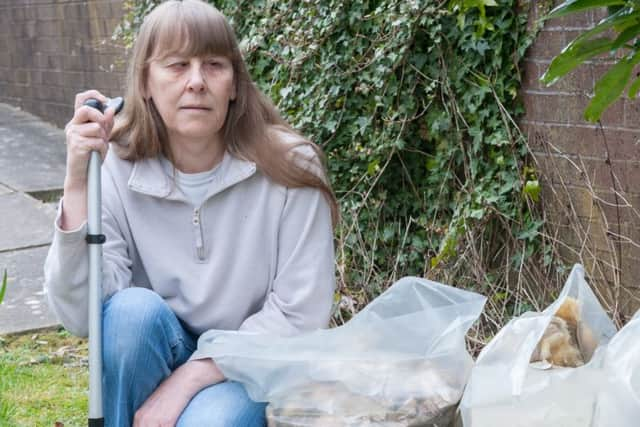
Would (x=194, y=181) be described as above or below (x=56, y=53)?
above

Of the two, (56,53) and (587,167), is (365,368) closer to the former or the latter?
(587,167)

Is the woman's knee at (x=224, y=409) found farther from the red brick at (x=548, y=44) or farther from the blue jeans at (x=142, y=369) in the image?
the red brick at (x=548, y=44)

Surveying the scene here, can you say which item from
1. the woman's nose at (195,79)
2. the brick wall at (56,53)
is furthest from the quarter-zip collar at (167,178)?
the brick wall at (56,53)

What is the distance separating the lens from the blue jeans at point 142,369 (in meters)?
2.64

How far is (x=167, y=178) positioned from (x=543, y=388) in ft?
3.96

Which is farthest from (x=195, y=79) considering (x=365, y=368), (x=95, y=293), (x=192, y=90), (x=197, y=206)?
(x=365, y=368)

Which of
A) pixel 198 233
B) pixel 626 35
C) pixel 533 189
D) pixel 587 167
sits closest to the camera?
pixel 626 35


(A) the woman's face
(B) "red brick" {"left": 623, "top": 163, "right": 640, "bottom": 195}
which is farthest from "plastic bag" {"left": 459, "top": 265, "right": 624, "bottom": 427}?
(B) "red brick" {"left": 623, "top": 163, "right": 640, "bottom": 195}

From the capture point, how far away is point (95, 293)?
266 centimetres

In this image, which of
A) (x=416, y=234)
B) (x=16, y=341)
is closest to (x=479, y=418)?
(x=416, y=234)

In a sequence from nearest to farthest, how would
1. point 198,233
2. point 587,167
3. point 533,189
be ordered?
point 198,233 < point 587,167 < point 533,189

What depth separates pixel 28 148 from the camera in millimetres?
8797

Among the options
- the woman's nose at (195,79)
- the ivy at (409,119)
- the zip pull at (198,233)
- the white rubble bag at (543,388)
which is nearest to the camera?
the white rubble bag at (543,388)

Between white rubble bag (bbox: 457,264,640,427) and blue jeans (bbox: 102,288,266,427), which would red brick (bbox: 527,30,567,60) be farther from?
blue jeans (bbox: 102,288,266,427)
